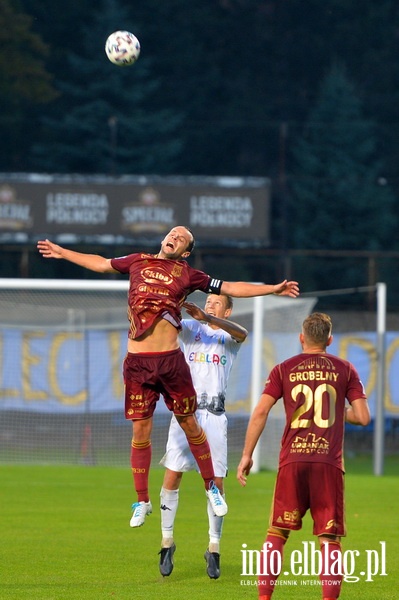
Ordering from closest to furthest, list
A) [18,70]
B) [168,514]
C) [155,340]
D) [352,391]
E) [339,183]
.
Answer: [352,391], [155,340], [168,514], [18,70], [339,183]

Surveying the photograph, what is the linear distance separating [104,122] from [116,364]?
96.7ft

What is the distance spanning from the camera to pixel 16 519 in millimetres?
13789

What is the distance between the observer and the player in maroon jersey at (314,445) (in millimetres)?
7953

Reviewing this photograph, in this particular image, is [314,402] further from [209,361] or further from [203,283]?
[209,361]

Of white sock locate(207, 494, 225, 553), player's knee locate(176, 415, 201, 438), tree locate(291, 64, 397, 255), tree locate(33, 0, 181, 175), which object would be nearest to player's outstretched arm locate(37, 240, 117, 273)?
player's knee locate(176, 415, 201, 438)

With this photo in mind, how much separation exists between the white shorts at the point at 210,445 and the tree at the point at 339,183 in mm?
36624

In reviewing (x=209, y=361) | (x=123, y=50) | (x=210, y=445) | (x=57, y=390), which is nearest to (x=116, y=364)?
(x=57, y=390)

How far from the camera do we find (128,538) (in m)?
12.4

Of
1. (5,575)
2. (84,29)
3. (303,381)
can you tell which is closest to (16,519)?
(5,575)

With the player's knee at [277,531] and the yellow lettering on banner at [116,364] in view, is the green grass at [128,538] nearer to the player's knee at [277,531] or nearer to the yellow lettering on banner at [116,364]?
the player's knee at [277,531]

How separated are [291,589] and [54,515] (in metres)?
5.31

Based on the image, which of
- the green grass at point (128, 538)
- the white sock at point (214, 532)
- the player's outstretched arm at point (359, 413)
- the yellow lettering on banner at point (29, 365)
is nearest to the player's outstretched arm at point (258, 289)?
the player's outstretched arm at point (359, 413)

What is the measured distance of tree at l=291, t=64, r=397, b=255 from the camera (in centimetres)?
4872

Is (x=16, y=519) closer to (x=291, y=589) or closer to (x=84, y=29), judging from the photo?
(x=291, y=589)
